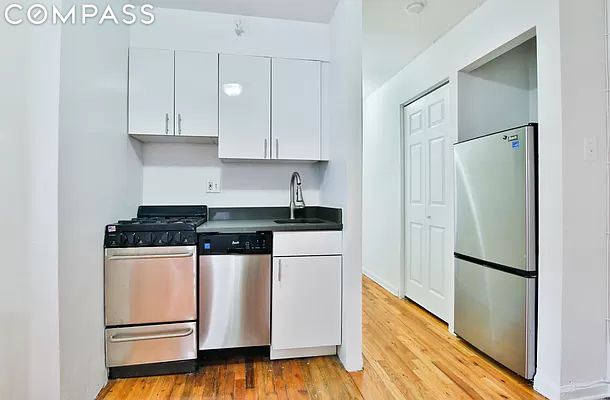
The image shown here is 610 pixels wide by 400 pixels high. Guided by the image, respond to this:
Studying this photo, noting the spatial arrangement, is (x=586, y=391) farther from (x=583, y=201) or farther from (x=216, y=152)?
(x=216, y=152)

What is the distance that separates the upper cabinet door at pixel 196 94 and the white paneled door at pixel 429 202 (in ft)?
6.35

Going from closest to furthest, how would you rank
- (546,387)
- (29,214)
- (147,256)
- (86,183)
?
(29,214) → (86,183) → (546,387) → (147,256)

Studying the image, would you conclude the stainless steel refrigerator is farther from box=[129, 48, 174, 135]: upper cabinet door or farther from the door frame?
box=[129, 48, 174, 135]: upper cabinet door

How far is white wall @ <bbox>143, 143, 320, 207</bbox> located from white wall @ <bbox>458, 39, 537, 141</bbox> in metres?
1.30

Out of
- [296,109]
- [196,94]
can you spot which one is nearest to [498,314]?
[296,109]

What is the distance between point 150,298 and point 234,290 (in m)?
0.50

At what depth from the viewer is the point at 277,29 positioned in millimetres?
2607

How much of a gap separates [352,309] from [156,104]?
6.41 feet

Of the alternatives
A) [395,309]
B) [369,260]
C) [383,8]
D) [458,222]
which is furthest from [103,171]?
[369,260]

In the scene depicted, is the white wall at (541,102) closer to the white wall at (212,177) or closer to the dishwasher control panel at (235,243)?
the white wall at (212,177)

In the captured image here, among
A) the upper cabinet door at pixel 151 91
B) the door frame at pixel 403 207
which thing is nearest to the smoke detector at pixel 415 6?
the door frame at pixel 403 207

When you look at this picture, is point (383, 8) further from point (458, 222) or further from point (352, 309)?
point (352, 309)

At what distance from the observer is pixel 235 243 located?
2191 millimetres

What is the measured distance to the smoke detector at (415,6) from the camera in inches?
96.4
